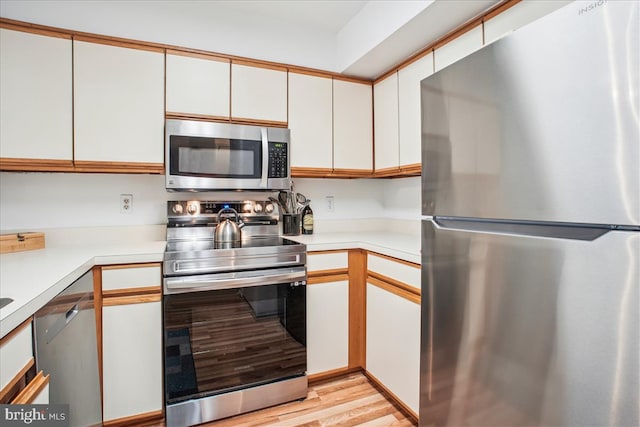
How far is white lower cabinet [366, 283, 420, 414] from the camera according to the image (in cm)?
165

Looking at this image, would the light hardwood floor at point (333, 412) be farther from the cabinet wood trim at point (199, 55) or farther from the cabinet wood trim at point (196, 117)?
the cabinet wood trim at point (199, 55)

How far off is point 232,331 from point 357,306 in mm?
781

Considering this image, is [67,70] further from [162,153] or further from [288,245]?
[288,245]

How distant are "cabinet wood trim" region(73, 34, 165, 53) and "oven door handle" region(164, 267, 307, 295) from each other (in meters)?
1.32

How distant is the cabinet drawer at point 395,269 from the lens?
5.35 ft

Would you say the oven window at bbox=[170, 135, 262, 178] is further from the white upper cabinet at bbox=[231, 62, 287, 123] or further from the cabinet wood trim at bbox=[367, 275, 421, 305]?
the cabinet wood trim at bbox=[367, 275, 421, 305]

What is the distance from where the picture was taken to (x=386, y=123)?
2.36 meters

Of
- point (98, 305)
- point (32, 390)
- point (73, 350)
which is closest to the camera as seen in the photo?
point (32, 390)

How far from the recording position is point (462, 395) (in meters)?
1.03

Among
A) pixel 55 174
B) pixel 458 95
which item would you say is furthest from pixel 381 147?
pixel 55 174

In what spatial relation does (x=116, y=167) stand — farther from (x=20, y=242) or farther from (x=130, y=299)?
(x=130, y=299)

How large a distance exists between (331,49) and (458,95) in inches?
70.0

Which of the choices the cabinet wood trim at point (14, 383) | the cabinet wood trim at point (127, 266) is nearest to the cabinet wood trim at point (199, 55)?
the cabinet wood trim at point (127, 266)

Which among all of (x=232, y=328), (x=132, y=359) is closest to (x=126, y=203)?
(x=132, y=359)
